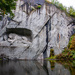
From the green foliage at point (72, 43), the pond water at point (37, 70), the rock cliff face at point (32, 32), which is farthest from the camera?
the green foliage at point (72, 43)

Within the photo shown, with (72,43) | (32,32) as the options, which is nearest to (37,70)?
(32,32)

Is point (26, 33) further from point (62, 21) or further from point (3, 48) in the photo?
point (62, 21)

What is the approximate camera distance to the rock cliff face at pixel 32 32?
41.7 feet

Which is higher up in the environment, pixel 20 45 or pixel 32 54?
pixel 20 45

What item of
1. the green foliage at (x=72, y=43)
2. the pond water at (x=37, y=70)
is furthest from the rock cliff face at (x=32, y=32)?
the pond water at (x=37, y=70)

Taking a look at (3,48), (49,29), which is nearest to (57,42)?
(49,29)

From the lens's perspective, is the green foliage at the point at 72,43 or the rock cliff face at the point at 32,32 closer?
the rock cliff face at the point at 32,32

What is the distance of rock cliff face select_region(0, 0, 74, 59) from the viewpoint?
12709 millimetres

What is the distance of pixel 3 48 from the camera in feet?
40.1

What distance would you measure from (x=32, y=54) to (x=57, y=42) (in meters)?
3.84

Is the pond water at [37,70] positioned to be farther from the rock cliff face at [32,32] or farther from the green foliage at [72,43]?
the green foliage at [72,43]

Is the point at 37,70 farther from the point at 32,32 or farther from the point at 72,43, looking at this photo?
the point at 72,43

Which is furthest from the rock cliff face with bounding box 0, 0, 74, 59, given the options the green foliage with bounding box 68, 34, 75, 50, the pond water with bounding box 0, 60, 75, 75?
the pond water with bounding box 0, 60, 75, 75

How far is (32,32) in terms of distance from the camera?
1354 cm
